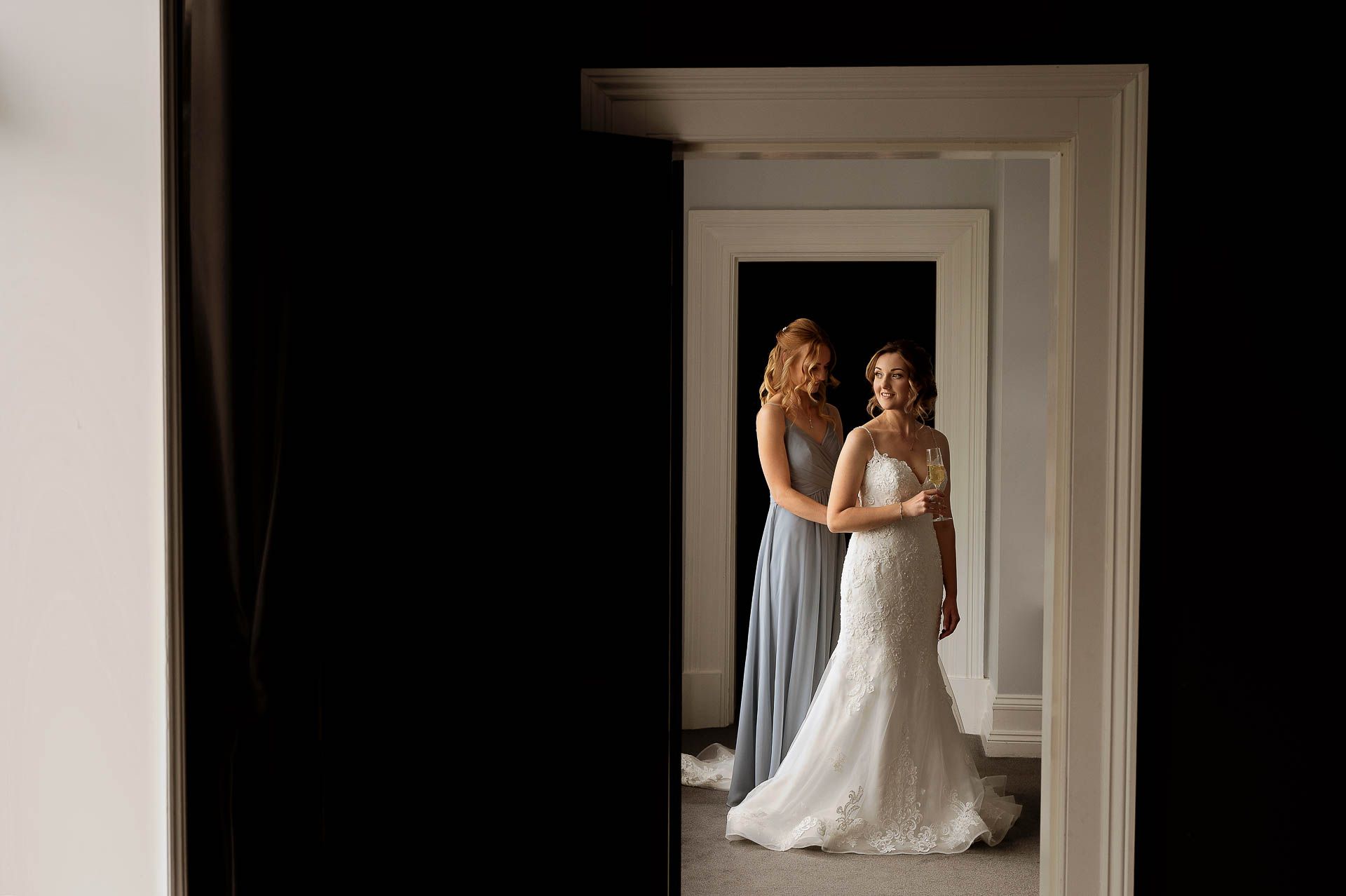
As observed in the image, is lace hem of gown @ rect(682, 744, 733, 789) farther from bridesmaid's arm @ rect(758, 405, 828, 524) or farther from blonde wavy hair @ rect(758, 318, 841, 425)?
blonde wavy hair @ rect(758, 318, 841, 425)

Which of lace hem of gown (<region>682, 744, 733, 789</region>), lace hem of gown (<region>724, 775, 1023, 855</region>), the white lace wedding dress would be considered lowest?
lace hem of gown (<region>682, 744, 733, 789</region>)

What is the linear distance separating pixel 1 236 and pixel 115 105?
243 mm

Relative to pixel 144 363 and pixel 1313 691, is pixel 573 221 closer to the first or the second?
pixel 144 363

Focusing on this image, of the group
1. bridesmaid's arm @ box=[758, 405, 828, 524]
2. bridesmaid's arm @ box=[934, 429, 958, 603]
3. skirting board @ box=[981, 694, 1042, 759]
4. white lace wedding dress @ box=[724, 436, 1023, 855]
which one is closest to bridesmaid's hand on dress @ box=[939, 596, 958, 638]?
bridesmaid's arm @ box=[934, 429, 958, 603]

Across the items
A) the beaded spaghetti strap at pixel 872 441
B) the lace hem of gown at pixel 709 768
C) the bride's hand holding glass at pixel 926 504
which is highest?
the beaded spaghetti strap at pixel 872 441

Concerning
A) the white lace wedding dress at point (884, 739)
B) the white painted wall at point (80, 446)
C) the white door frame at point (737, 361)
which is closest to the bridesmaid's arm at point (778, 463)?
the white lace wedding dress at point (884, 739)

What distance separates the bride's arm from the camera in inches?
137

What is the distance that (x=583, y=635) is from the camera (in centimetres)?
192

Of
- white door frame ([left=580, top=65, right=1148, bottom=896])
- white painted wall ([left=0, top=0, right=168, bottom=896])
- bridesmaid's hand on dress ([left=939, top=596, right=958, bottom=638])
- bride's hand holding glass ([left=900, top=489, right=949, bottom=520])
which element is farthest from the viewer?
bridesmaid's hand on dress ([left=939, top=596, right=958, bottom=638])

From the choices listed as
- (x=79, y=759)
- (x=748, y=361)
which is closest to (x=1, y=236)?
(x=79, y=759)

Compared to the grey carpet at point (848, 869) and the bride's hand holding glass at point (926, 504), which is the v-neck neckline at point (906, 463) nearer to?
the bride's hand holding glass at point (926, 504)

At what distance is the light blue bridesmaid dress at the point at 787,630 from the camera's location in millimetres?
3727

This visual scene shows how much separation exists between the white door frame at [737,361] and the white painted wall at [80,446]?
10.4 ft

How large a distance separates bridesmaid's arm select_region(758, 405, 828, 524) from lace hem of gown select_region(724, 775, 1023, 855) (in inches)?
40.7
